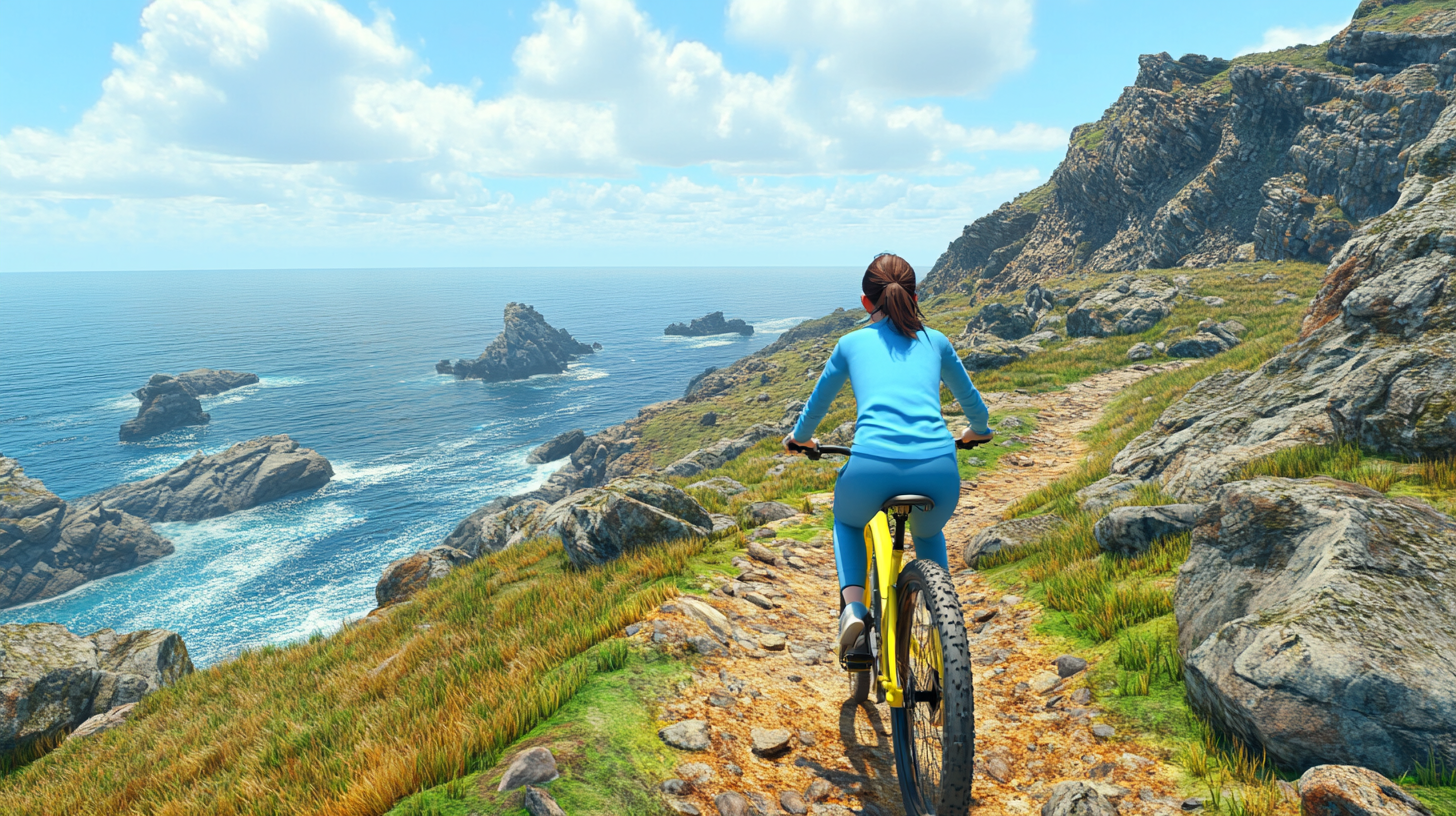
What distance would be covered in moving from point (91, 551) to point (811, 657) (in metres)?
100

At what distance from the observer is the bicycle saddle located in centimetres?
394

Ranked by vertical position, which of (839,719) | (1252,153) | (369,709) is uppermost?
(1252,153)

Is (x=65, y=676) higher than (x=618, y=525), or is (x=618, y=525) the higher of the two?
(x=618, y=525)

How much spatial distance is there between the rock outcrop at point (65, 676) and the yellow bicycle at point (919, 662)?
14.5 m

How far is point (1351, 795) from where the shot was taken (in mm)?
2805

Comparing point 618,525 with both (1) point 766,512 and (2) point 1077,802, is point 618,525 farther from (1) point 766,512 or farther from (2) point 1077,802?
(2) point 1077,802

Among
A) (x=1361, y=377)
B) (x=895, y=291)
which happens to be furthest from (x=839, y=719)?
(x=1361, y=377)

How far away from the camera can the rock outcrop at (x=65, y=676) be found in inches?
409

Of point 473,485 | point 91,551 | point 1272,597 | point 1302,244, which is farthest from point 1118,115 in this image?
point 91,551

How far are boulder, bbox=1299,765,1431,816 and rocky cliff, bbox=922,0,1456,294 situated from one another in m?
60.8

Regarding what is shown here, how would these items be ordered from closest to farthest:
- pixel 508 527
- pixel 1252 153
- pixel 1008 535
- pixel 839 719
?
pixel 839 719 → pixel 1008 535 → pixel 508 527 → pixel 1252 153

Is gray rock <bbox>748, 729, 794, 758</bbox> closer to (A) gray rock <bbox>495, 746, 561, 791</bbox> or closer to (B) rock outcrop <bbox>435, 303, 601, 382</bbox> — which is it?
(A) gray rock <bbox>495, 746, 561, 791</bbox>

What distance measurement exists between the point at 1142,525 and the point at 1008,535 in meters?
2.36

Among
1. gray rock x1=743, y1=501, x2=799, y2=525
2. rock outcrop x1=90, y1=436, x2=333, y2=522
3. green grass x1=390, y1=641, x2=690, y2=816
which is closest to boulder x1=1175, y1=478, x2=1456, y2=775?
green grass x1=390, y1=641, x2=690, y2=816
